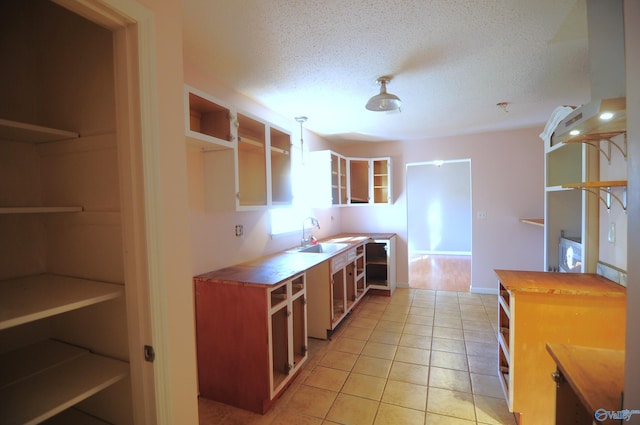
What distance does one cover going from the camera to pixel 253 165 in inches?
92.4

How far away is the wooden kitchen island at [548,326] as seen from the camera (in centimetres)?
150

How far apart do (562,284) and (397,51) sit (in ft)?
5.77

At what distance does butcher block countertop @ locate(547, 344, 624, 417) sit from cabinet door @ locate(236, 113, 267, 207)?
200 centimetres


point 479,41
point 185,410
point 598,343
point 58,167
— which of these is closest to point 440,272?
point 598,343

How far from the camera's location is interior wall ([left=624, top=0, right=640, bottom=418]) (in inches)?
23.2

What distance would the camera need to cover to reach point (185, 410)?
1.07 meters

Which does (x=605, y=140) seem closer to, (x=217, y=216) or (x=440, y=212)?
(x=217, y=216)

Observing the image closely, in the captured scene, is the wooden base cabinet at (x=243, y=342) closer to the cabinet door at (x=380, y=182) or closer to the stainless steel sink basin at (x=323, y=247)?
the stainless steel sink basin at (x=323, y=247)

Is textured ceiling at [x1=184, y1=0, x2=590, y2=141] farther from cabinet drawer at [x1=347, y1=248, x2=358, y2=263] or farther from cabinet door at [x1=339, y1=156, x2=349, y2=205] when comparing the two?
cabinet drawer at [x1=347, y1=248, x2=358, y2=263]

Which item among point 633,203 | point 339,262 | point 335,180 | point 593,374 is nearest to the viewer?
point 633,203

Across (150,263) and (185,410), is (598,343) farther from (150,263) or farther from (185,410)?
(150,263)

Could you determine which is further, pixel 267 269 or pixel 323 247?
pixel 323 247

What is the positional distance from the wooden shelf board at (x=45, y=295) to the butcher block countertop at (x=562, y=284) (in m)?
2.03

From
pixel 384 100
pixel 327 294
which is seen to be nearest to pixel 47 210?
pixel 384 100
